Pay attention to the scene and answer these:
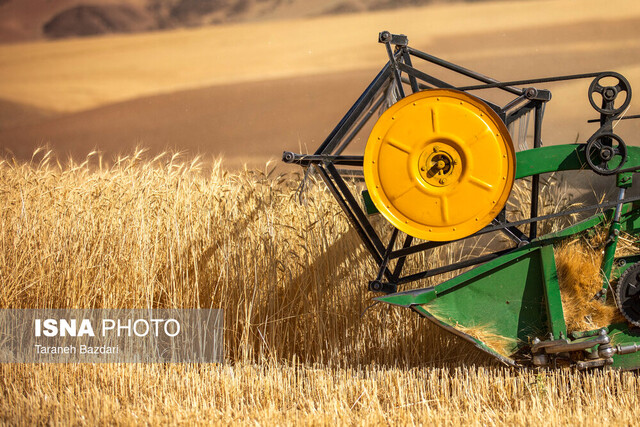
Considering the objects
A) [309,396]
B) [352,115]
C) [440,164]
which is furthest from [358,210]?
[309,396]

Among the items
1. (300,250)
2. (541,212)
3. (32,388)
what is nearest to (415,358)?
(300,250)

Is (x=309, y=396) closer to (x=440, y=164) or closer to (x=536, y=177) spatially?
(x=440, y=164)

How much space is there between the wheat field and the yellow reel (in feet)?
3.23

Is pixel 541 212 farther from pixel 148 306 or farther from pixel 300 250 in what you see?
pixel 148 306

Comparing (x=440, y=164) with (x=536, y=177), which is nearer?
(x=440, y=164)

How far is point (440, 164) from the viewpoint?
169 inches

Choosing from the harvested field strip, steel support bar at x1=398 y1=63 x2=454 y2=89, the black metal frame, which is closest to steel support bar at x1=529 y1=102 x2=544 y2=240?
the black metal frame

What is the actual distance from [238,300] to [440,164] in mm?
2556

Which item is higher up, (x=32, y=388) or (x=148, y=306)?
(x=148, y=306)

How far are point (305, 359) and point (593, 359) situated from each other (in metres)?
2.45

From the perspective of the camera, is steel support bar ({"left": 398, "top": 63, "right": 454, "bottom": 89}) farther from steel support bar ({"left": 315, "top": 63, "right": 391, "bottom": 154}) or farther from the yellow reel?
the yellow reel

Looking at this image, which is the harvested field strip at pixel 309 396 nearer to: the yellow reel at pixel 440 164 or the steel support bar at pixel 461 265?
the steel support bar at pixel 461 265

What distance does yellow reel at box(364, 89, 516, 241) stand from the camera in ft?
13.9

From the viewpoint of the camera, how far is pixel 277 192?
20.0 feet
